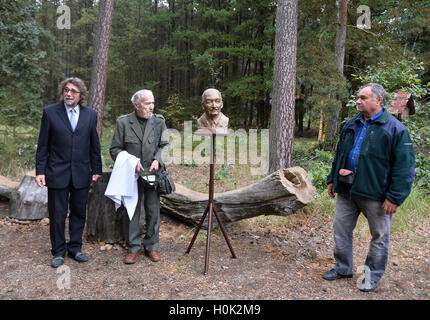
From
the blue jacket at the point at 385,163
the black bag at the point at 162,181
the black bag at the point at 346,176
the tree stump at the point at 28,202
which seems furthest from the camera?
the tree stump at the point at 28,202

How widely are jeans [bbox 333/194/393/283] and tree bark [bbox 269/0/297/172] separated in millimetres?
3371

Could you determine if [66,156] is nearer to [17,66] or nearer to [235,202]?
[235,202]

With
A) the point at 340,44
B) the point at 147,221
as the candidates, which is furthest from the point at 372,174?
the point at 340,44

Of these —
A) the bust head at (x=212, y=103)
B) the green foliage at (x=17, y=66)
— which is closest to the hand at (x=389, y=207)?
the bust head at (x=212, y=103)

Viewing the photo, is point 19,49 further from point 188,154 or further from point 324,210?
point 324,210

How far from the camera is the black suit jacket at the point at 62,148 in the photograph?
3463mm

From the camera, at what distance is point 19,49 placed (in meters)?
8.63

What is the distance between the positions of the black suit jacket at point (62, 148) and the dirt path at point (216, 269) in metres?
0.97

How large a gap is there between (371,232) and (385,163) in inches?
27.3

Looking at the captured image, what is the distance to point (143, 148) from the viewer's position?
3637mm

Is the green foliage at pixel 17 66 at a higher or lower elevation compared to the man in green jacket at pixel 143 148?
higher

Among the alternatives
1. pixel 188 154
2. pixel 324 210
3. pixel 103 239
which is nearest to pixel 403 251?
pixel 324 210

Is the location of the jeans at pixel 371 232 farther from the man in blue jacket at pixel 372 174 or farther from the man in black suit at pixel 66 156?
the man in black suit at pixel 66 156

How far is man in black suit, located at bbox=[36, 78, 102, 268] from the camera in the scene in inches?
137
